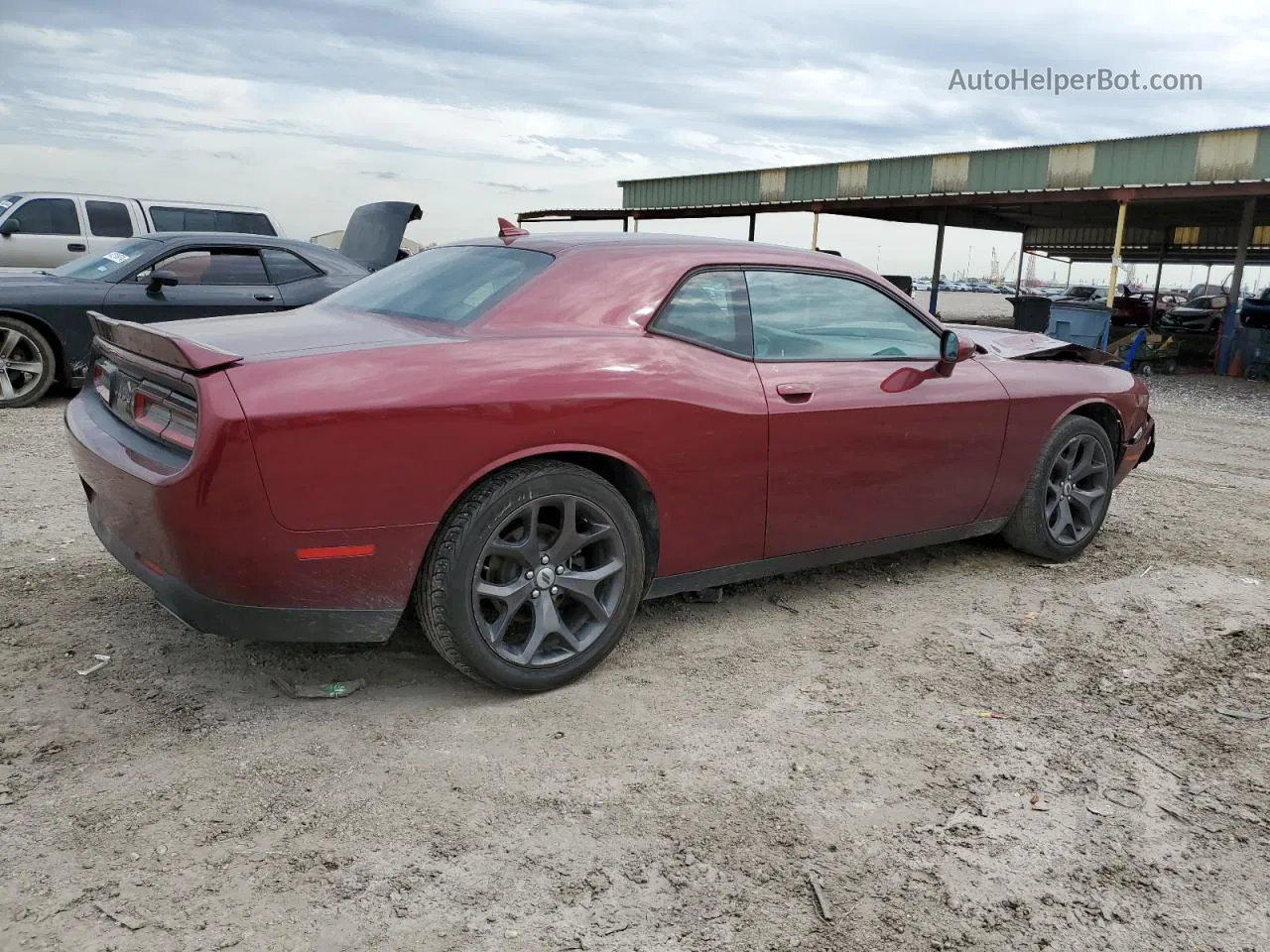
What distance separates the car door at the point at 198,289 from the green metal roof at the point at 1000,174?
49.6 ft

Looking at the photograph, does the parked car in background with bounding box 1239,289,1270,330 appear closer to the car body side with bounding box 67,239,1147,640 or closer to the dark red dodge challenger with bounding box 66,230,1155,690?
the dark red dodge challenger with bounding box 66,230,1155,690

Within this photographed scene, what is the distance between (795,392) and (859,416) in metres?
0.33

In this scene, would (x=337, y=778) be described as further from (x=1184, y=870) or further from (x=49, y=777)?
(x=1184, y=870)

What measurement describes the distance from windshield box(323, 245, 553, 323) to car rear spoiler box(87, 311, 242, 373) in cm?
81

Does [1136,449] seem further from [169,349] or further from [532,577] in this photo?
[169,349]

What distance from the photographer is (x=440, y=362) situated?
2.88 metres

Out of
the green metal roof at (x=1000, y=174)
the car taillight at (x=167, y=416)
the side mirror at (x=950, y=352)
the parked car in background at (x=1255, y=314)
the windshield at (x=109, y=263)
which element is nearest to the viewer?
the car taillight at (x=167, y=416)

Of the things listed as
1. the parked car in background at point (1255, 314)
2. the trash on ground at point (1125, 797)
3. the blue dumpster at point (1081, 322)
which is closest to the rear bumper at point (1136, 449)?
the trash on ground at point (1125, 797)

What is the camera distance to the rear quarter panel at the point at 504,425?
104 inches

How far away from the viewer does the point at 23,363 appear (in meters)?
7.62

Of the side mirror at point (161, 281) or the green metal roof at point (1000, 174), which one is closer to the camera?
the side mirror at point (161, 281)

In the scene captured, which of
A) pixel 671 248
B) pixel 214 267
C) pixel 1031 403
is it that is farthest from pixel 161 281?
pixel 1031 403

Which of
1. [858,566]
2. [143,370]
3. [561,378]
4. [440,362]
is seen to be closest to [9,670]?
[143,370]

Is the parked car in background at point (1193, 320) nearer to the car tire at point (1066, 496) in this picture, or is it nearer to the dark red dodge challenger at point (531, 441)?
the car tire at point (1066, 496)
